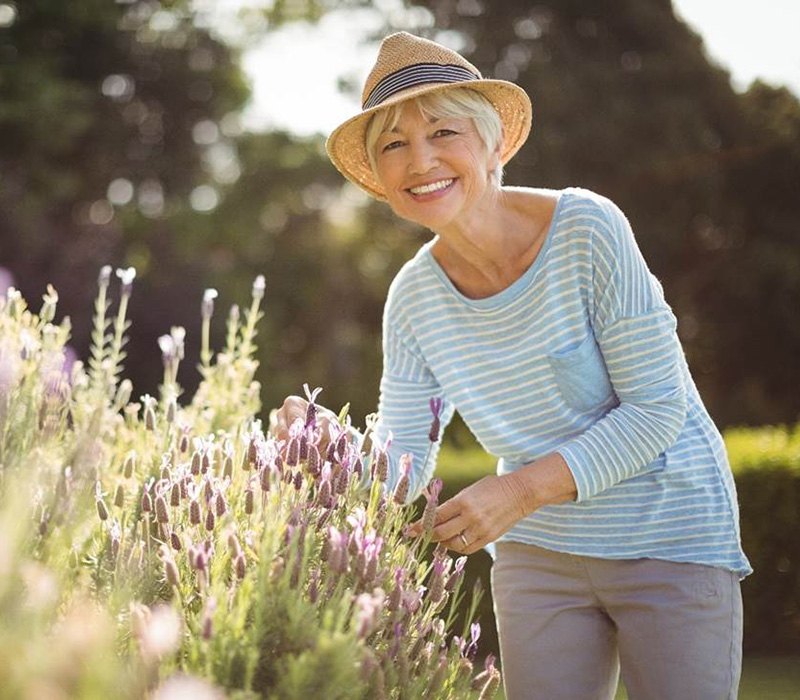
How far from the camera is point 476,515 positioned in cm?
233

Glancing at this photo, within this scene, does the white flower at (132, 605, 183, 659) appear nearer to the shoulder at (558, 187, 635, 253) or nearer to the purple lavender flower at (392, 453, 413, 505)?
the purple lavender flower at (392, 453, 413, 505)

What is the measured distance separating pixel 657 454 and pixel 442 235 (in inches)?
30.7

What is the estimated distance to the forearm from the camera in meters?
2.41

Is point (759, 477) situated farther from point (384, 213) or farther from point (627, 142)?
point (384, 213)

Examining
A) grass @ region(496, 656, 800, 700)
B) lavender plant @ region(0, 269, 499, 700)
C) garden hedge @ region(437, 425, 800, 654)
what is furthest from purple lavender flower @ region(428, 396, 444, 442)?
garden hedge @ region(437, 425, 800, 654)

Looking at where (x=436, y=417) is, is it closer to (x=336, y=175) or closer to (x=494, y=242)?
(x=494, y=242)

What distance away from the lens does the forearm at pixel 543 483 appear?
2.41 m

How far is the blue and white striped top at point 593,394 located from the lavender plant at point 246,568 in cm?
43

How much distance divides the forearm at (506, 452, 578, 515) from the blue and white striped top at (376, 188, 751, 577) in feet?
0.08

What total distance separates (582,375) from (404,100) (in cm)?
80

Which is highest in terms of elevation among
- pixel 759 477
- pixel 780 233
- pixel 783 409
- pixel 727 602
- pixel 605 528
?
pixel 780 233

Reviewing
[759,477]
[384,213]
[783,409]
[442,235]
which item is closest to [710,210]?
[783,409]

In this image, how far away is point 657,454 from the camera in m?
2.56

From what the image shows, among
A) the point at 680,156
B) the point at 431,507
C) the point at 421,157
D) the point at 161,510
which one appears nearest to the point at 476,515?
the point at 431,507
